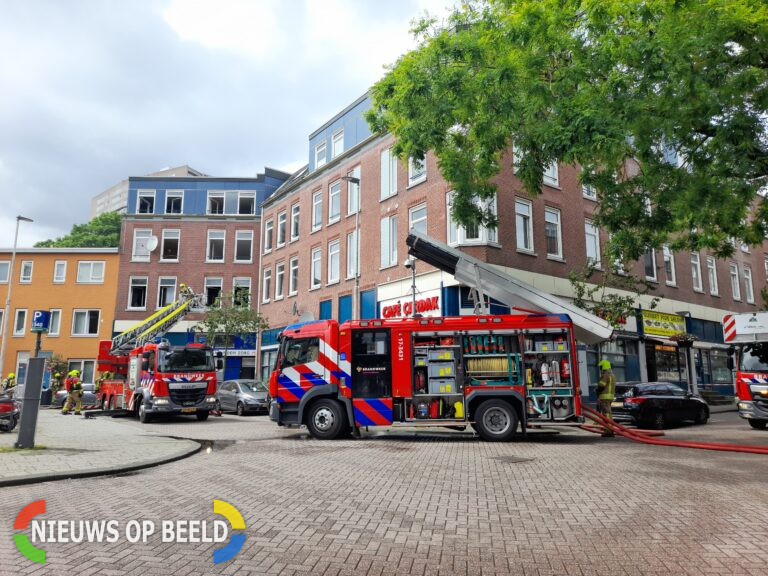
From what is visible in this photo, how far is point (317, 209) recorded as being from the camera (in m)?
31.2

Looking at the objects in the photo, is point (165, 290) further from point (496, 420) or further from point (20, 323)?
point (496, 420)

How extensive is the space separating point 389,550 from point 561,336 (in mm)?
8736

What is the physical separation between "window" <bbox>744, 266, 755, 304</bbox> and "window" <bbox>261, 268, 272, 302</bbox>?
3105 centimetres

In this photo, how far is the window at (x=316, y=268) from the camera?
30.0 m

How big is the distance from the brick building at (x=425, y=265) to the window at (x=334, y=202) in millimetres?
96

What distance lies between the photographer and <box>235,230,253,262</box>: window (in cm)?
3809

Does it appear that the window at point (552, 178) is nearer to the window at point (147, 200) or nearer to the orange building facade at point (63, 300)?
the window at point (147, 200)

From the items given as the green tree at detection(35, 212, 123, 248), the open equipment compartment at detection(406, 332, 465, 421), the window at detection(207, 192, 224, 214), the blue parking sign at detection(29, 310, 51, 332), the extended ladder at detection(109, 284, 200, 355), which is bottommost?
the open equipment compartment at detection(406, 332, 465, 421)

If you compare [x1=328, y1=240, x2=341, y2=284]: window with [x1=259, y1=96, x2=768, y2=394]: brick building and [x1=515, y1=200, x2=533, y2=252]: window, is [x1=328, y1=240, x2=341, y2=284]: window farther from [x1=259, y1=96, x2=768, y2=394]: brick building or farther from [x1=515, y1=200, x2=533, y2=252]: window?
[x1=515, y1=200, x2=533, y2=252]: window

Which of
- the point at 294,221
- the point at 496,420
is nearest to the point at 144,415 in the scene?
the point at 496,420

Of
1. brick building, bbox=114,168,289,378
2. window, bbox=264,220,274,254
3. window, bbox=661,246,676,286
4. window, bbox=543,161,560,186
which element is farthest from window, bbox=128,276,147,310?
window, bbox=661,246,676,286

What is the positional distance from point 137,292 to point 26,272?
9.00 meters

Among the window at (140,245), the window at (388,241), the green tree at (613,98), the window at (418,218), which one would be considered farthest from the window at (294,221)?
the green tree at (613,98)

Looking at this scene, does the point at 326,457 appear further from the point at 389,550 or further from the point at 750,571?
the point at 750,571
